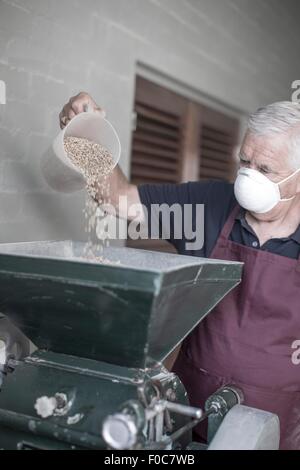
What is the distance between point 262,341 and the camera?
1.84 m

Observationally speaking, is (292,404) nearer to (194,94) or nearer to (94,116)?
(94,116)

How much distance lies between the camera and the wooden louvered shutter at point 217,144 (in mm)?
3770

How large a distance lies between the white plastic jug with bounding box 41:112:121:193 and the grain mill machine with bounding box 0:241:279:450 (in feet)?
1.57

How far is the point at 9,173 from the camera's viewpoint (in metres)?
2.14

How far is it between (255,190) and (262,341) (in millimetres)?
473

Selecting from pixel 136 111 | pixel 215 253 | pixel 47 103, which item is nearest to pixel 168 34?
pixel 136 111

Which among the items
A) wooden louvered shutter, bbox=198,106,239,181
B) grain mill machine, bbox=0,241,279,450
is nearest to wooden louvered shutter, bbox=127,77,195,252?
wooden louvered shutter, bbox=198,106,239,181

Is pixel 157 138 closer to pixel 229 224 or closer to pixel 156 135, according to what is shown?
pixel 156 135

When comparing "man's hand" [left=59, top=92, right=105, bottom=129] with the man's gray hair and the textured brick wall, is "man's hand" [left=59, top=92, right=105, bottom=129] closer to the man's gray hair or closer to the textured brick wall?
the textured brick wall

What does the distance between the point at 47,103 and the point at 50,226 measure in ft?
1.58

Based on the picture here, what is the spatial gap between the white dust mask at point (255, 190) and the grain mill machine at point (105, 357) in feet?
1.22

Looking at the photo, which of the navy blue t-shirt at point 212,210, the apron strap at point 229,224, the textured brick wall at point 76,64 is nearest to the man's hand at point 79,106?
the textured brick wall at point 76,64

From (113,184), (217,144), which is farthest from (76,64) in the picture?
(217,144)

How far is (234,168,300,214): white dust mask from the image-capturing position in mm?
1841
